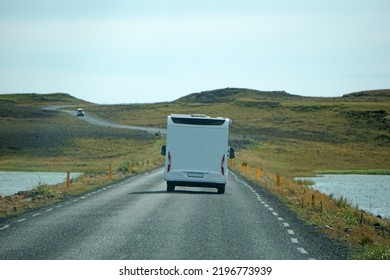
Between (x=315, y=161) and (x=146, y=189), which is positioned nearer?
(x=146, y=189)

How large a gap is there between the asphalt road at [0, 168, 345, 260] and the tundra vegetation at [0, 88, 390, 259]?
1146 millimetres

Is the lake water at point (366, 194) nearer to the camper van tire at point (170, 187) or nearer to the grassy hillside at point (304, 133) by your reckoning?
the camper van tire at point (170, 187)

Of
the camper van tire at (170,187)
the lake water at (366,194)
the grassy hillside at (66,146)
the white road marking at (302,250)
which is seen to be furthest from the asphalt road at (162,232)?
the grassy hillside at (66,146)

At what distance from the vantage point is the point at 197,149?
31641 mm

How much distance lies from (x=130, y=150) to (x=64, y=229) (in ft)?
254

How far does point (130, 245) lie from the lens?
15641mm

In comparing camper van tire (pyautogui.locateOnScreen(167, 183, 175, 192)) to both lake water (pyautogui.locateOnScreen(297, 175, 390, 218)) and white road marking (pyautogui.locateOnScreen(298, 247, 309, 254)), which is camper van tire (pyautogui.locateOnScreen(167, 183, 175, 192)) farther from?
white road marking (pyautogui.locateOnScreen(298, 247, 309, 254))

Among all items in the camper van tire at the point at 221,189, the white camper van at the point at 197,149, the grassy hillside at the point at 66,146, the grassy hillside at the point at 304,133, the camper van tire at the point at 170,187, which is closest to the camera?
the white camper van at the point at 197,149

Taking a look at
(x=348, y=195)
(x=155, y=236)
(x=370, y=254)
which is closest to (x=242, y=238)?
(x=155, y=236)

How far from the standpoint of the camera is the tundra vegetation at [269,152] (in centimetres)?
2556

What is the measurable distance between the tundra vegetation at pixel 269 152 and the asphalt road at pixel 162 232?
115cm

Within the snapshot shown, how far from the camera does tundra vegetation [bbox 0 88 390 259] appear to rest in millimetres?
25562

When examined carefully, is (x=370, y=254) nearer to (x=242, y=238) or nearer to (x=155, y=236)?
(x=242, y=238)

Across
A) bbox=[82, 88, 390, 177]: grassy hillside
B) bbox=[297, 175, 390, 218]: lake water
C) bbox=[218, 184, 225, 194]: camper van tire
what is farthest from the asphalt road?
bbox=[82, 88, 390, 177]: grassy hillside
